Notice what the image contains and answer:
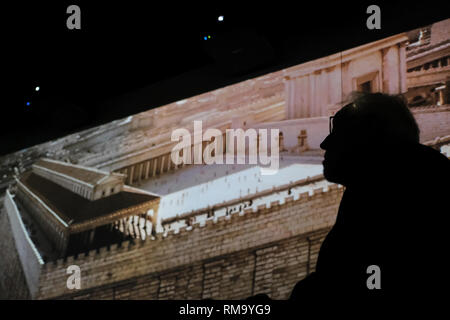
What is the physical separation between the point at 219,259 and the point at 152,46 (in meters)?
2.21

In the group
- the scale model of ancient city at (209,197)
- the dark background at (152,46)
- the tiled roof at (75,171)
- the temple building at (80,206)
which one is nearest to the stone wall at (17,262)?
the scale model of ancient city at (209,197)

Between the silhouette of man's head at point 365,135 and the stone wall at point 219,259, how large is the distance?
170 centimetres

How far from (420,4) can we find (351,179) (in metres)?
2.62

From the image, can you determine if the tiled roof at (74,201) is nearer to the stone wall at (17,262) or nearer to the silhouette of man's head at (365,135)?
the stone wall at (17,262)

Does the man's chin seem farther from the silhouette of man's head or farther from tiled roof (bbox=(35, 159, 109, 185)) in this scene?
tiled roof (bbox=(35, 159, 109, 185))

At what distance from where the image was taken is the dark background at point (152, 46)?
3.79m

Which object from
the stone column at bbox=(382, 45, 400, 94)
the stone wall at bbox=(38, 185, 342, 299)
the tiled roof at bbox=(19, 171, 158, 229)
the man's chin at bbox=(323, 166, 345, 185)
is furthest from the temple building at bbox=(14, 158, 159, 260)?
the man's chin at bbox=(323, 166, 345, 185)

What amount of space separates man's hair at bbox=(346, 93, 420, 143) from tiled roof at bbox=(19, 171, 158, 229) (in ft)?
8.55

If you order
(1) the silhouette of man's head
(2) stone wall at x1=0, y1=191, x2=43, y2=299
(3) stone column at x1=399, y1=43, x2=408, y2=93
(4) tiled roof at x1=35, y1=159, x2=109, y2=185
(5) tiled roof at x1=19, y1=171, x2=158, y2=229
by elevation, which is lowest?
(2) stone wall at x1=0, y1=191, x2=43, y2=299

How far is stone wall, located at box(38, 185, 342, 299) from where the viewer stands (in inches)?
134

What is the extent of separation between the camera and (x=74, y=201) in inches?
178

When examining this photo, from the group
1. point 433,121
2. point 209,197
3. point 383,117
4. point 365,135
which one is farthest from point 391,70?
point 365,135
